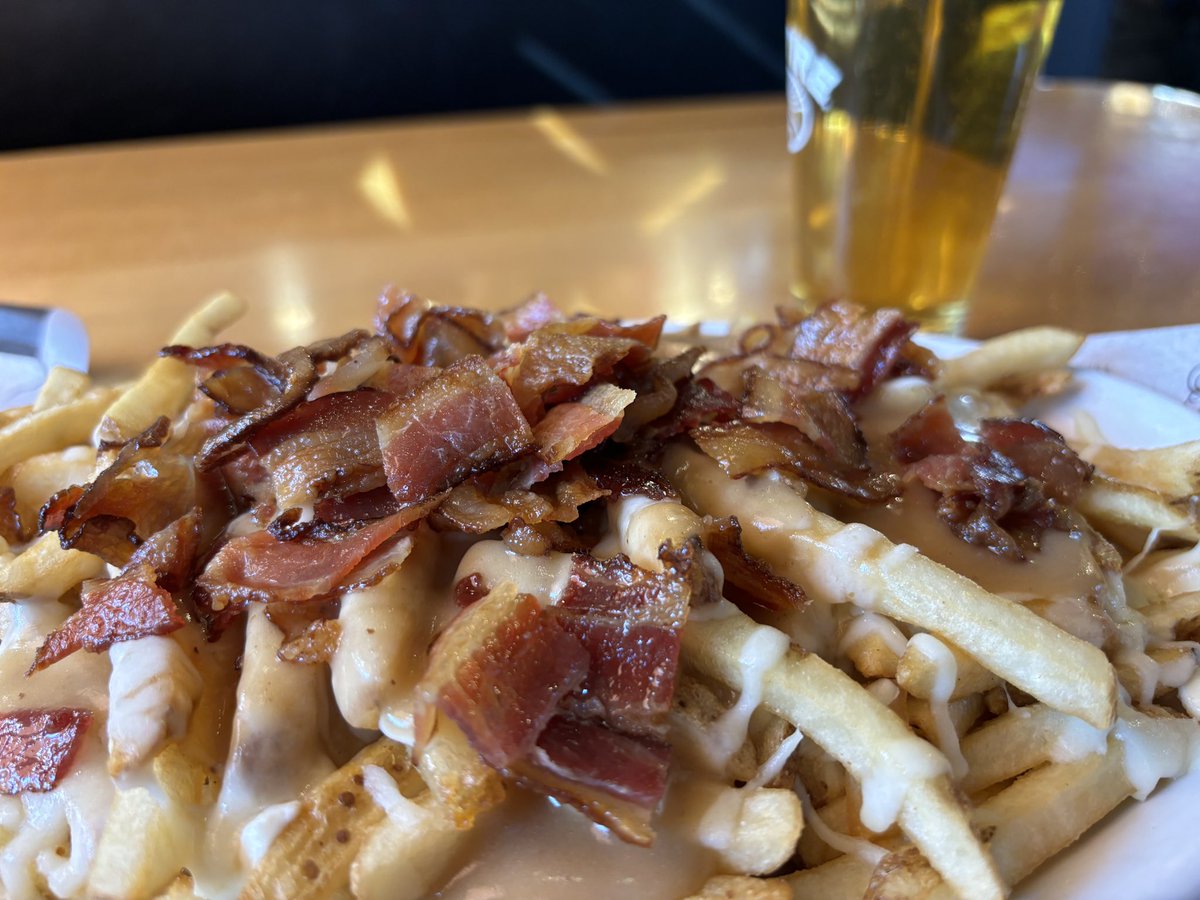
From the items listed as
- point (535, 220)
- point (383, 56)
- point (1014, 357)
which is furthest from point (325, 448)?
point (383, 56)

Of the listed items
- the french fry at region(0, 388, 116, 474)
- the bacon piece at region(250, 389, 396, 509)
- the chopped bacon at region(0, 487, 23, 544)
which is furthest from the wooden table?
the bacon piece at region(250, 389, 396, 509)

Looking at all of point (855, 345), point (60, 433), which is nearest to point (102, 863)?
point (60, 433)

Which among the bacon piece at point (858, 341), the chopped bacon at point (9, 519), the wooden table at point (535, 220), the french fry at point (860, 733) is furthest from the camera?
the wooden table at point (535, 220)

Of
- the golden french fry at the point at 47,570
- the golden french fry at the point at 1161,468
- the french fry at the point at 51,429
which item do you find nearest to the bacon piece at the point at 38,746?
the golden french fry at the point at 47,570

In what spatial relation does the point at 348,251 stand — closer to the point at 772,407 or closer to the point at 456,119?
the point at 456,119

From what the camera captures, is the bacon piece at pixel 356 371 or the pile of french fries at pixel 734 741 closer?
the pile of french fries at pixel 734 741

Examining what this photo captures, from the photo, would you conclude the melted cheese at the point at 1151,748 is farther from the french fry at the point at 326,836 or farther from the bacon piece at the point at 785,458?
the french fry at the point at 326,836
